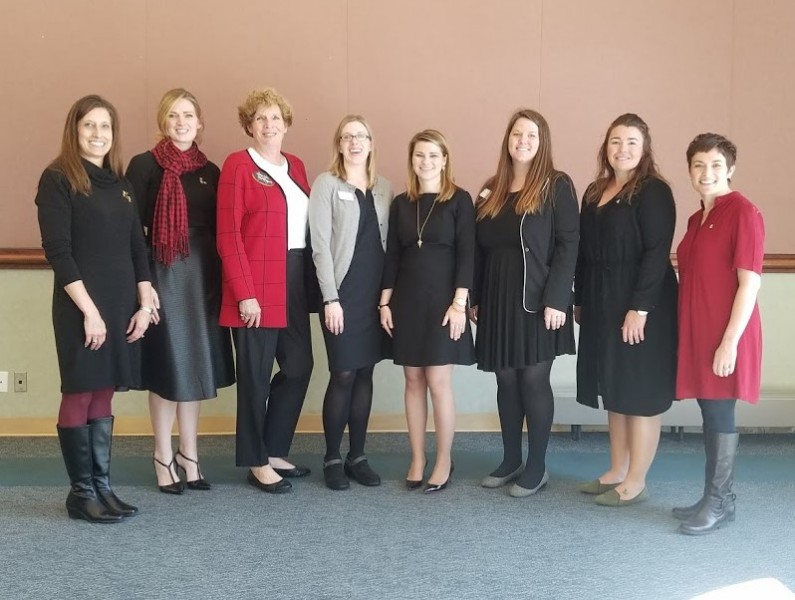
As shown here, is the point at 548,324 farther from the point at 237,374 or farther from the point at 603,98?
the point at 603,98

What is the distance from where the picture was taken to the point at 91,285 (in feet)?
8.99

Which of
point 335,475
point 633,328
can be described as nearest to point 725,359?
point 633,328

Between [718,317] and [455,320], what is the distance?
1.02 metres

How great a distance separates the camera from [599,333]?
3012mm

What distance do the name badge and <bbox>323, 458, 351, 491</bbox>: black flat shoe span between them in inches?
49.9

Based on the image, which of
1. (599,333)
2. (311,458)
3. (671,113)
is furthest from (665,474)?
(671,113)

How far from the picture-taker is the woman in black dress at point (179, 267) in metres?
3.00

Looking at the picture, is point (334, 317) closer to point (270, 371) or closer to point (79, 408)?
point (270, 371)

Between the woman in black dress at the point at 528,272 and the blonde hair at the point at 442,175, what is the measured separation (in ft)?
0.57

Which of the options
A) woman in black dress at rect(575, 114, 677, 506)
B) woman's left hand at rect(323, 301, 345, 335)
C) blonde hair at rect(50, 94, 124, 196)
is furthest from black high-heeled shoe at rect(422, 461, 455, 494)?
blonde hair at rect(50, 94, 124, 196)

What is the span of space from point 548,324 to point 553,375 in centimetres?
139

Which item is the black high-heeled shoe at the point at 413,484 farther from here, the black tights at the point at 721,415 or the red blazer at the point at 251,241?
the black tights at the point at 721,415

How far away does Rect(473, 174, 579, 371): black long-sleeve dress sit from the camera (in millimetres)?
2996

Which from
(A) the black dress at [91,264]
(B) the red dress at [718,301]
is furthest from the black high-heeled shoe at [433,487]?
(A) the black dress at [91,264]
